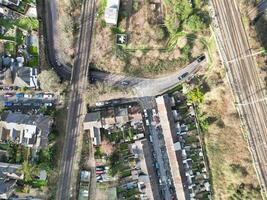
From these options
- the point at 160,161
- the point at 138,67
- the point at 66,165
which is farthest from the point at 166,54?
the point at 66,165

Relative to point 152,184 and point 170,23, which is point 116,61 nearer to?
point 170,23

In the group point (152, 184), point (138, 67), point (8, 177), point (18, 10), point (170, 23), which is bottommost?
point (152, 184)

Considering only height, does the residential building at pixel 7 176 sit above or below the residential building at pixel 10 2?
below

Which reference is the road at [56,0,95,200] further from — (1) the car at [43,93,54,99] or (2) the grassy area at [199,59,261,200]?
(2) the grassy area at [199,59,261,200]

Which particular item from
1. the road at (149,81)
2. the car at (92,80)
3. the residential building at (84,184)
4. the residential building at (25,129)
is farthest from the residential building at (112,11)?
the residential building at (84,184)

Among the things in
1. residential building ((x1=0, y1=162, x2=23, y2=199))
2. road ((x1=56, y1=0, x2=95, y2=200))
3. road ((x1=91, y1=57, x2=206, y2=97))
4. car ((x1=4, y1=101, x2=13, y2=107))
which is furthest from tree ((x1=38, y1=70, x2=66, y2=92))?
residential building ((x1=0, y1=162, x2=23, y2=199))

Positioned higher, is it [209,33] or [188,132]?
[209,33]

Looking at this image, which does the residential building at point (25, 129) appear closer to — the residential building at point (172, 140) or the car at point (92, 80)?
the car at point (92, 80)
